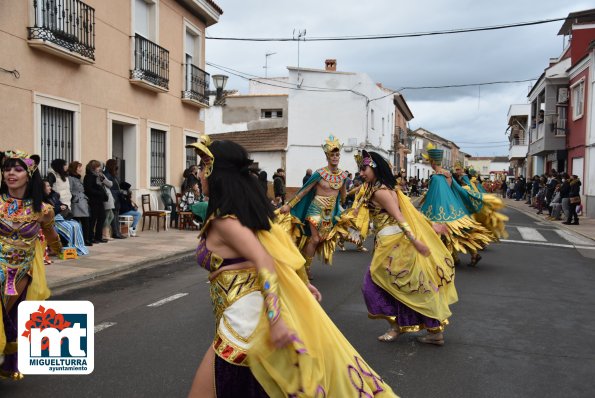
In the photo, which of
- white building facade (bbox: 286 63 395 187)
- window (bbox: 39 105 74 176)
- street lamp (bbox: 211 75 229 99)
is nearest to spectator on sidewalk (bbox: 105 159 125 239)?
window (bbox: 39 105 74 176)

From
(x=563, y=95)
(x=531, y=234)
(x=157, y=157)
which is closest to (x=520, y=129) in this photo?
(x=563, y=95)

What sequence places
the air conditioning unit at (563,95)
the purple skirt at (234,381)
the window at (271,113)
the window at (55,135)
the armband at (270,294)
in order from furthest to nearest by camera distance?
the window at (271,113), the air conditioning unit at (563,95), the window at (55,135), the purple skirt at (234,381), the armband at (270,294)

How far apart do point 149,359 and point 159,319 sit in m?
1.36

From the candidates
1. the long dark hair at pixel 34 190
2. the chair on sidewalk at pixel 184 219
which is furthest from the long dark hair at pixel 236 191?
the chair on sidewalk at pixel 184 219

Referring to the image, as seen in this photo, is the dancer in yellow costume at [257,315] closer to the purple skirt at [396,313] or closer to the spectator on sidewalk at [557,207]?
the purple skirt at [396,313]

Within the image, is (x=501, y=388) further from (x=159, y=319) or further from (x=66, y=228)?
(x=66, y=228)

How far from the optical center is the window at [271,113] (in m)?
35.2

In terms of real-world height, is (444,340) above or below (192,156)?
below

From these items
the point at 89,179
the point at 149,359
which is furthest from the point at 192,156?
the point at 149,359

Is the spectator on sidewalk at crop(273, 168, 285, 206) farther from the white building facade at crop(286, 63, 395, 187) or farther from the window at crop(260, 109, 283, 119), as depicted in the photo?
the window at crop(260, 109, 283, 119)

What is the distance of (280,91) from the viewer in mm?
38969

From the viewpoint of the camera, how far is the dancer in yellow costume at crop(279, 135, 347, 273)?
7.92 m

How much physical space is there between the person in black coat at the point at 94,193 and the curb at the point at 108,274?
1.99 m

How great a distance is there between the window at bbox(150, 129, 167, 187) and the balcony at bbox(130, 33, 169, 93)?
1417 mm
